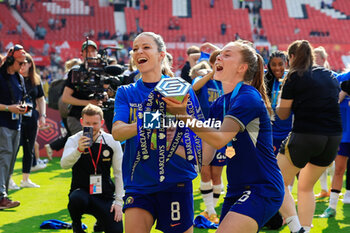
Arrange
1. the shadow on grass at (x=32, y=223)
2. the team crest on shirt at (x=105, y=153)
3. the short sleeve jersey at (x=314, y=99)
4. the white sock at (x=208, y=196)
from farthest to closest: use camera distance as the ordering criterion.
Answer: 1. the white sock at (x=208, y=196)
2. the shadow on grass at (x=32, y=223)
3. the team crest on shirt at (x=105, y=153)
4. the short sleeve jersey at (x=314, y=99)

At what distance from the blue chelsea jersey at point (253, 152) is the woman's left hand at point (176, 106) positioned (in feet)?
1.40

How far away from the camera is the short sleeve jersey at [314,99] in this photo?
173 inches

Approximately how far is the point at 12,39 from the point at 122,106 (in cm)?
3193

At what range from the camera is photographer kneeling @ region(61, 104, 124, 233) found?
178 inches

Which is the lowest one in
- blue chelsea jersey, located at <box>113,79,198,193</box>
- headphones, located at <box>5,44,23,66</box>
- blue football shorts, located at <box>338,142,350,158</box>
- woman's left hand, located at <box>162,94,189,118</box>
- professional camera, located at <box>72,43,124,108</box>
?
blue football shorts, located at <box>338,142,350,158</box>

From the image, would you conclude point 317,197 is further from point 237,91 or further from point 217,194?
point 237,91

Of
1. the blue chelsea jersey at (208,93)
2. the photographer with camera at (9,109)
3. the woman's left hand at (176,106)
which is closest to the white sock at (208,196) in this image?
the blue chelsea jersey at (208,93)

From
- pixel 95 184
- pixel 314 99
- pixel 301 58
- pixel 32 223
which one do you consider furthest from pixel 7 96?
pixel 314 99

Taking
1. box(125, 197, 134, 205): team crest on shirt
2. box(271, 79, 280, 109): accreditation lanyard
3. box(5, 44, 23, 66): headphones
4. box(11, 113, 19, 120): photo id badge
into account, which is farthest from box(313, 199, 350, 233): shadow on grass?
box(5, 44, 23, 66): headphones

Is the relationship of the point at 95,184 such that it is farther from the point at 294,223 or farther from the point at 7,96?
the point at 7,96

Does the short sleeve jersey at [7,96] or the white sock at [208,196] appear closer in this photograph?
the white sock at [208,196]

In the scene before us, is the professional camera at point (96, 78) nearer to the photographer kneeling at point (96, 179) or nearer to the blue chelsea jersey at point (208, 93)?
the photographer kneeling at point (96, 179)

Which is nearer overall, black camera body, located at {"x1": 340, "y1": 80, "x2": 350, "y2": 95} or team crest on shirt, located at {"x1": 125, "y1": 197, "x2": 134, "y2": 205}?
team crest on shirt, located at {"x1": 125, "y1": 197, "x2": 134, "y2": 205}

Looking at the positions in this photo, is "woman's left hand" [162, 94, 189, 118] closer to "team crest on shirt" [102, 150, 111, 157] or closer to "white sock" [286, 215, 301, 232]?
"white sock" [286, 215, 301, 232]
